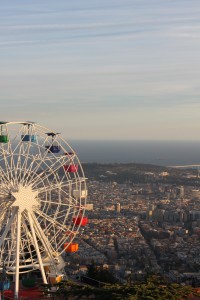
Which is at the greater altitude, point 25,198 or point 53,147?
point 53,147

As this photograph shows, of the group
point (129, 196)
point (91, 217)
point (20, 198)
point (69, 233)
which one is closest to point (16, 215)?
point (20, 198)

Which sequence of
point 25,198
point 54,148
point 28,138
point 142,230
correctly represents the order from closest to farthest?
point 25,198 → point 28,138 → point 54,148 → point 142,230

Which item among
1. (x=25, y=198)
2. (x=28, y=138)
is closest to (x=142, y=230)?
(x=28, y=138)

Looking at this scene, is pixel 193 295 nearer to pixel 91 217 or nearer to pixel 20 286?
pixel 20 286

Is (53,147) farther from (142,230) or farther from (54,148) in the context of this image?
(142,230)

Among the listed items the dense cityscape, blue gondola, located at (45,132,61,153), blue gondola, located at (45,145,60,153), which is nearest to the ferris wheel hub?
blue gondola, located at (45,132,61,153)

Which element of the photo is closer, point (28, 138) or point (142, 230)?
point (28, 138)

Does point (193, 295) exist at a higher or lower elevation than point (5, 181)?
lower

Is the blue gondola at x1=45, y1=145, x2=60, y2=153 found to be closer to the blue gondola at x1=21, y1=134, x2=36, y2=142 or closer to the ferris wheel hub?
the blue gondola at x1=21, y1=134, x2=36, y2=142

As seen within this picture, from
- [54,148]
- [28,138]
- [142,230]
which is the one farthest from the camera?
[142,230]
